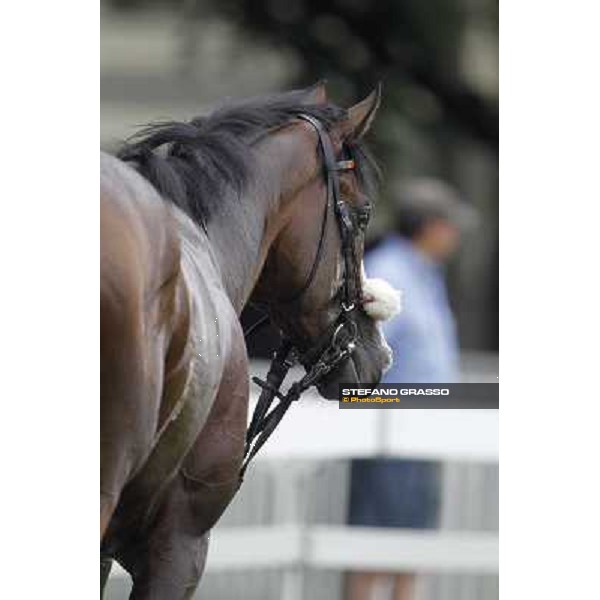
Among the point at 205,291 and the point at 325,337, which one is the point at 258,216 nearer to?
the point at 325,337

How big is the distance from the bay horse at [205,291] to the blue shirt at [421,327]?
147 mm

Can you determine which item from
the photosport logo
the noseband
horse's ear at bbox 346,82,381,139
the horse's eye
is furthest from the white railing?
horse's ear at bbox 346,82,381,139

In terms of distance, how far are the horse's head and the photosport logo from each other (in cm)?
22

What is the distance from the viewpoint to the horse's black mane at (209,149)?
4.48 meters

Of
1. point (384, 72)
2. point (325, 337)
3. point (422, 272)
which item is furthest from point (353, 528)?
point (384, 72)

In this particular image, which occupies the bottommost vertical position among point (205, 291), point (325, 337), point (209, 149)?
point (325, 337)

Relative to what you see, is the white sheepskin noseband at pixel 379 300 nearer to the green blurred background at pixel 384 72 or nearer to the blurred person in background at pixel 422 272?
the blurred person in background at pixel 422 272

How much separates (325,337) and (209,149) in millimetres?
612

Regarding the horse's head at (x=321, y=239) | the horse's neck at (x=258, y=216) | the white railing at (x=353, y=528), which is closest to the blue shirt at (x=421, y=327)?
the white railing at (x=353, y=528)

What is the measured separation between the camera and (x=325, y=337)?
16.3ft
